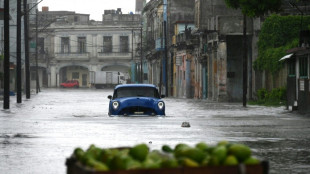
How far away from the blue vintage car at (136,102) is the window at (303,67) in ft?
21.3

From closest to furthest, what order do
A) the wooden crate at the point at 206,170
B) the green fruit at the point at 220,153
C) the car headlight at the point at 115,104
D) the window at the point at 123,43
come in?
the wooden crate at the point at 206,170 → the green fruit at the point at 220,153 → the car headlight at the point at 115,104 → the window at the point at 123,43

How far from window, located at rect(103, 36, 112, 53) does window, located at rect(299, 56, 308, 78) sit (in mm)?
97241

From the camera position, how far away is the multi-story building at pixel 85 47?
415ft

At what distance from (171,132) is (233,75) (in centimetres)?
3408

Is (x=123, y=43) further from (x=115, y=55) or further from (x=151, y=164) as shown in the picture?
(x=151, y=164)

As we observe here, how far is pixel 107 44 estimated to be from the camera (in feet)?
422

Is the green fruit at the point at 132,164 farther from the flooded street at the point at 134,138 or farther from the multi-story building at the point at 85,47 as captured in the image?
the multi-story building at the point at 85,47

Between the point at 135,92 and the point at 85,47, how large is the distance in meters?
101

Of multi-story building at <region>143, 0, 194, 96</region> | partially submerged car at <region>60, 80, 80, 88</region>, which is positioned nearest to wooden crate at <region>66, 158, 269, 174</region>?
multi-story building at <region>143, 0, 194, 96</region>

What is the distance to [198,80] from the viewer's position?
64875 mm

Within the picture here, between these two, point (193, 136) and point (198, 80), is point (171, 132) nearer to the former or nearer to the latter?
point (193, 136)

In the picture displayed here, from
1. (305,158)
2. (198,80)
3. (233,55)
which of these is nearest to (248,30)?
(233,55)

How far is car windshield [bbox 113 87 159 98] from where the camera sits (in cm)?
2785

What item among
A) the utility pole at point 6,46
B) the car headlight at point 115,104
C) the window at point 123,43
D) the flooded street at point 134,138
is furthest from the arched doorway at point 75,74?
the flooded street at point 134,138
